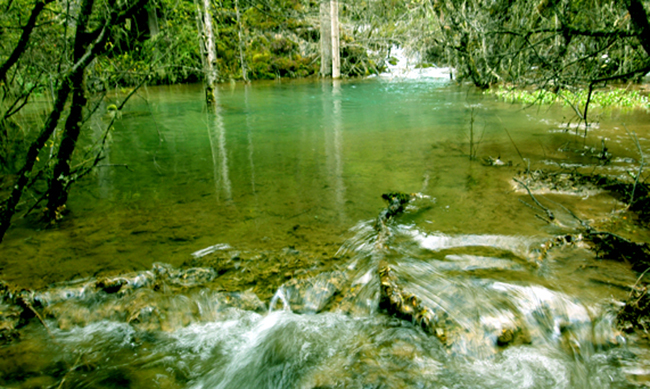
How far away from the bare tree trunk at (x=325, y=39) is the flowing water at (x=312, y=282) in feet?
64.1

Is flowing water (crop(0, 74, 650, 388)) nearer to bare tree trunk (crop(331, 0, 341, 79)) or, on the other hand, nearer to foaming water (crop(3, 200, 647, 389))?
Result: foaming water (crop(3, 200, 647, 389))

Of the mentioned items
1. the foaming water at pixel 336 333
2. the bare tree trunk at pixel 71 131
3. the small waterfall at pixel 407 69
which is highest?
the small waterfall at pixel 407 69

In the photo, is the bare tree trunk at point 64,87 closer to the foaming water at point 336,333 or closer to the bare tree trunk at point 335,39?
the foaming water at point 336,333

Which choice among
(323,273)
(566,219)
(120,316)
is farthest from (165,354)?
(566,219)

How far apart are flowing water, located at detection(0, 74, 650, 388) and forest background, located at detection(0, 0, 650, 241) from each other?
2.87ft

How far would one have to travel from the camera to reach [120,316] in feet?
10.2

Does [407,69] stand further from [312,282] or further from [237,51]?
[312,282]

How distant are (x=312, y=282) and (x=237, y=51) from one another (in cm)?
2330

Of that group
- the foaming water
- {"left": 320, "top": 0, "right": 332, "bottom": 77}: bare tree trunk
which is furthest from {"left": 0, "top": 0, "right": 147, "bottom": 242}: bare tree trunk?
{"left": 320, "top": 0, "right": 332, "bottom": 77}: bare tree trunk

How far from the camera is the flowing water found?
105 inches

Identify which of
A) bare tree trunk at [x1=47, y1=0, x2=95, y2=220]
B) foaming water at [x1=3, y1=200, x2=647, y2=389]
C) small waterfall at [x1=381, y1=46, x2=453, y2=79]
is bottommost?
foaming water at [x1=3, y1=200, x2=647, y2=389]

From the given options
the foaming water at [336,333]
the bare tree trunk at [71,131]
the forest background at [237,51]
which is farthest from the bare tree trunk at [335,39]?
the foaming water at [336,333]

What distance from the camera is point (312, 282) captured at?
347cm

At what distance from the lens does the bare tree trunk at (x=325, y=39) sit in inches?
917
